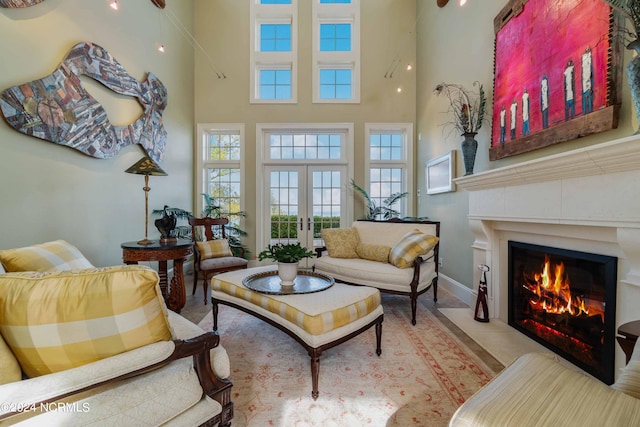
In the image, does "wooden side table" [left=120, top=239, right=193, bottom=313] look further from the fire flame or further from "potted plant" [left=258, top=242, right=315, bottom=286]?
the fire flame

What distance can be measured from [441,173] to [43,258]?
13.4 ft

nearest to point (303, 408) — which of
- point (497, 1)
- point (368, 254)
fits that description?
point (368, 254)

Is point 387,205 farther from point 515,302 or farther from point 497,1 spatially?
point 497,1

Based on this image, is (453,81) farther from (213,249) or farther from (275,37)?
(213,249)

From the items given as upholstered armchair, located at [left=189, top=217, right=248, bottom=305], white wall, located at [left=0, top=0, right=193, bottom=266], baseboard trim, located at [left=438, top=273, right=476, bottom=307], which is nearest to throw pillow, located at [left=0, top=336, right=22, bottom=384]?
white wall, located at [left=0, top=0, right=193, bottom=266]

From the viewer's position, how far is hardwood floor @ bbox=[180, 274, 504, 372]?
6.40 feet

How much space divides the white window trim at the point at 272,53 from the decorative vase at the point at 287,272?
146 inches

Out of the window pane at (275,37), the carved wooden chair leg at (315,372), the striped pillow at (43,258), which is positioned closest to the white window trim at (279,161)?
the window pane at (275,37)

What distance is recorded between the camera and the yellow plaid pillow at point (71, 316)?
31.5 inches

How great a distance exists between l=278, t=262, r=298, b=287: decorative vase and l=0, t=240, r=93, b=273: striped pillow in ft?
4.14

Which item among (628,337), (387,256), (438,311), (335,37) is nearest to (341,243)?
(387,256)

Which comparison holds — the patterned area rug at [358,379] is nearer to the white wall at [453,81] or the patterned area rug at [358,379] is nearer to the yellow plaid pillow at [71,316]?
the yellow plaid pillow at [71,316]

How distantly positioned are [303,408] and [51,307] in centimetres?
127

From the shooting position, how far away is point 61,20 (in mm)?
2312
